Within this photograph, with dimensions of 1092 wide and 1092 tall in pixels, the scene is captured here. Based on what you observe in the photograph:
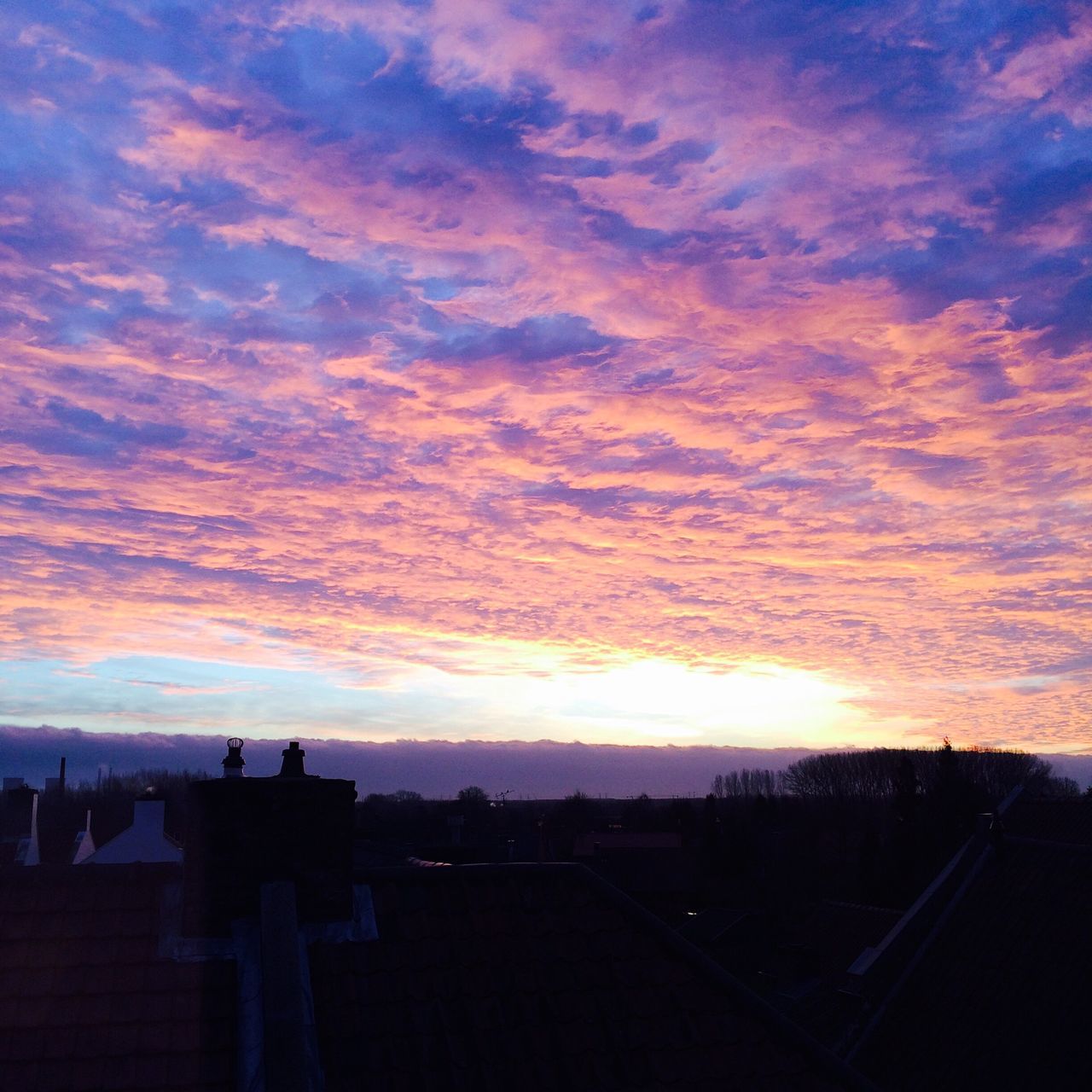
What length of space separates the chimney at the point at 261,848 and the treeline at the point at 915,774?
72.5 m

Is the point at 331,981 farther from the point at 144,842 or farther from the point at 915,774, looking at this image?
the point at 915,774

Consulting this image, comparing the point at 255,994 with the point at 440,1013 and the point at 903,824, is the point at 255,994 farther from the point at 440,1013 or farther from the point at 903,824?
the point at 903,824

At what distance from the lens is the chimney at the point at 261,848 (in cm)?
917

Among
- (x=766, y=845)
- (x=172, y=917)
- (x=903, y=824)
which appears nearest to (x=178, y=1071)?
(x=172, y=917)

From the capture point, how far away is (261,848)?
30.8 feet

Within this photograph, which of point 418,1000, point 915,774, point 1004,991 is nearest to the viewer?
point 418,1000

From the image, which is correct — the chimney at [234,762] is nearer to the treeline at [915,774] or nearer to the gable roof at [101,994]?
the gable roof at [101,994]

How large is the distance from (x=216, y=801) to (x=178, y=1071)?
7.68 ft

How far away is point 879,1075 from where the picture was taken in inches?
659

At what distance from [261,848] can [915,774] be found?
9205 centimetres

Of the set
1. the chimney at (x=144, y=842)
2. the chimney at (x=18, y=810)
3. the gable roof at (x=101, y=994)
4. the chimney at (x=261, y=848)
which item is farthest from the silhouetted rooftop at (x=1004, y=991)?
the chimney at (x=18, y=810)

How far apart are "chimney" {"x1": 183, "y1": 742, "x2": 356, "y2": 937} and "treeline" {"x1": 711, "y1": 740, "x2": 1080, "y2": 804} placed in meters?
72.5

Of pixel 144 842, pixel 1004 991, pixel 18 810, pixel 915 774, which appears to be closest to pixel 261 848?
pixel 1004 991

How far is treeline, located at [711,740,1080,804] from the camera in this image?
8962cm
